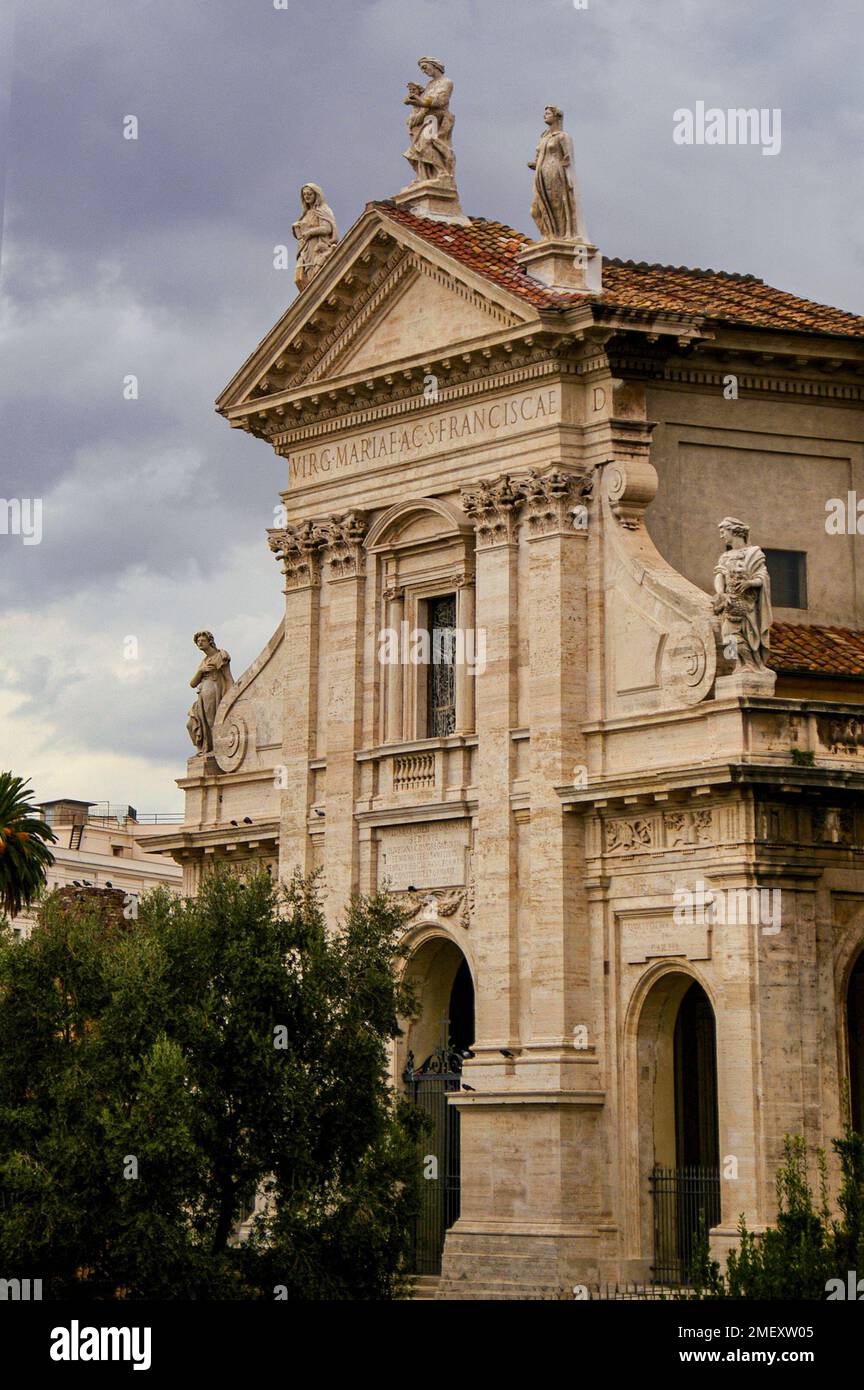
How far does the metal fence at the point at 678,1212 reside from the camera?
3484 centimetres

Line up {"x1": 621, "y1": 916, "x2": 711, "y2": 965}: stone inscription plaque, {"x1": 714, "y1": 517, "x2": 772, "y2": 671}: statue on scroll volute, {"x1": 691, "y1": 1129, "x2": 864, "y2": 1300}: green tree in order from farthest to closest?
{"x1": 621, "y1": 916, "x2": 711, "y2": 965}: stone inscription plaque → {"x1": 714, "y1": 517, "x2": 772, "y2": 671}: statue on scroll volute → {"x1": 691, "y1": 1129, "x2": 864, "y2": 1300}: green tree

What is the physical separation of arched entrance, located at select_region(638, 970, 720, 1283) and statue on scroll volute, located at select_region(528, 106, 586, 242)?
10.8 m

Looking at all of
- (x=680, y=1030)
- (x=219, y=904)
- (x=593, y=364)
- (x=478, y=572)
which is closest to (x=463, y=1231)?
(x=680, y=1030)

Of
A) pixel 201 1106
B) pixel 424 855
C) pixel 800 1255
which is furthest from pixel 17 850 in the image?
pixel 800 1255

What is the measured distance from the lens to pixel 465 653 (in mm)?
38781

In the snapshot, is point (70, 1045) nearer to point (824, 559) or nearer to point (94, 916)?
point (94, 916)

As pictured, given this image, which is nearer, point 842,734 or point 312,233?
point 842,734

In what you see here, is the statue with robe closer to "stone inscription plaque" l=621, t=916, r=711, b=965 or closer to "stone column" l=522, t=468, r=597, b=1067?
"stone column" l=522, t=468, r=597, b=1067

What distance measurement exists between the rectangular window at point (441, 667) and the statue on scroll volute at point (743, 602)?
639 cm

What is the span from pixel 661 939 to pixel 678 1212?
352 cm

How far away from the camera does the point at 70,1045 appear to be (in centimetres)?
3253

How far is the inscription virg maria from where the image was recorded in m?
38.2

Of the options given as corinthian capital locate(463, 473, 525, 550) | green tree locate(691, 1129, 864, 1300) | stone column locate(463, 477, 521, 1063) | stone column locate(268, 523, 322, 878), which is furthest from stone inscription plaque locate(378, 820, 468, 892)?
green tree locate(691, 1129, 864, 1300)

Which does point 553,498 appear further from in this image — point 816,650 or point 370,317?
point 370,317
